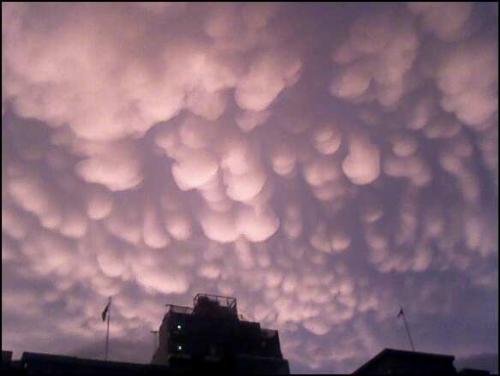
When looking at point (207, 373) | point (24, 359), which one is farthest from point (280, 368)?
point (24, 359)

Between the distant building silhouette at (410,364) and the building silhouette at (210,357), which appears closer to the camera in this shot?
the building silhouette at (210,357)

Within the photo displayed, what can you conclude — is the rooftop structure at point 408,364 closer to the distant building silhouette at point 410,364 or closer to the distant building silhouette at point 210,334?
the distant building silhouette at point 410,364

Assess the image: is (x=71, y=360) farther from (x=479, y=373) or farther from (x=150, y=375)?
(x=479, y=373)

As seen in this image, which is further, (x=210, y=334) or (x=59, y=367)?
(x=210, y=334)

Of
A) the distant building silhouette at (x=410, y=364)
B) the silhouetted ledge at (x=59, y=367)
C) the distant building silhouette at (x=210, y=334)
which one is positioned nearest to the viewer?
the silhouetted ledge at (x=59, y=367)

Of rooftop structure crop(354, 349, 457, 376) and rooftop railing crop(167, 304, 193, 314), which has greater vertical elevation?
rooftop railing crop(167, 304, 193, 314)

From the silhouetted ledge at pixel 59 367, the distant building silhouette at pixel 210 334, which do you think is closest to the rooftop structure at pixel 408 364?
the distant building silhouette at pixel 210 334

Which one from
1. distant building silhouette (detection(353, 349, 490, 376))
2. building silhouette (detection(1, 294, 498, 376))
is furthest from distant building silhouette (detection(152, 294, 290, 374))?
distant building silhouette (detection(353, 349, 490, 376))

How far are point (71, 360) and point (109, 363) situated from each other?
13.1ft

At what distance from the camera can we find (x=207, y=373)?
4841cm

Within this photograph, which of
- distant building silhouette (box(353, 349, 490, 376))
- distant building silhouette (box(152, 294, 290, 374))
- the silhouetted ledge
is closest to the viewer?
the silhouetted ledge

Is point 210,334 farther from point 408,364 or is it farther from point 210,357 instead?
point 408,364

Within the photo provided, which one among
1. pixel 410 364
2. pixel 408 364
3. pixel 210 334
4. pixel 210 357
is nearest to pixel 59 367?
pixel 210 357

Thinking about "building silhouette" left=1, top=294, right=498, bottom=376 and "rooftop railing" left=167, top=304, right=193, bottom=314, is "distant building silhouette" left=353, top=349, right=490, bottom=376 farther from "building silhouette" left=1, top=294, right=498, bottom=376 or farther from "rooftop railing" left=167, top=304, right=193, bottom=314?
"rooftop railing" left=167, top=304, right=193, bottom=314
